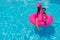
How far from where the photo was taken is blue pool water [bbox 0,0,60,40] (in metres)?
4.32

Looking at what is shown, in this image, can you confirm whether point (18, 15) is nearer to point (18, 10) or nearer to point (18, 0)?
point (18, 10)

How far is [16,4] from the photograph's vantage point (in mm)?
5941

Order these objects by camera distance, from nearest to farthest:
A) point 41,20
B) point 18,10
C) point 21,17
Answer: point 41,20 < point 21,17 < point 18,10

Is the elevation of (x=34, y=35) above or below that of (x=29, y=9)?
below

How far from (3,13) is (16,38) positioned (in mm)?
1431

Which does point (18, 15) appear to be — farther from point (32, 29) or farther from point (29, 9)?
point (32, 29)

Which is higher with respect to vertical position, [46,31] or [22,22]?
[22,22]

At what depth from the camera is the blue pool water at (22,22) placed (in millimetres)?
4316

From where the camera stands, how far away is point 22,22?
191 inches

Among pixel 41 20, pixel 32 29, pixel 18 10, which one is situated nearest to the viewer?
pixel 41 20

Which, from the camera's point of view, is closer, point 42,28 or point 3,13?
point 42,28

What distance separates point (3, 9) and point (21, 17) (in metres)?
0.89

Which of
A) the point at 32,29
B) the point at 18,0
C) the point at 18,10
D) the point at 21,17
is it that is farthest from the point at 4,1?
the point at 32,29

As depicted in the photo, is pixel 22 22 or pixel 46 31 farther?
pixel 22 22
